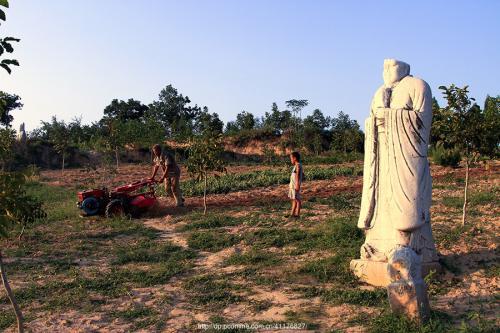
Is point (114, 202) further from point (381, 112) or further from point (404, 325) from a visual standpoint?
point (404, 325)

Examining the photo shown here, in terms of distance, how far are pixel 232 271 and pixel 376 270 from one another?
7.24ft

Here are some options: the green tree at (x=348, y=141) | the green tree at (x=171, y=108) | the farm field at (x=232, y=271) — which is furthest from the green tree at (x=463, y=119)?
the green tree at (x=171, y=108)

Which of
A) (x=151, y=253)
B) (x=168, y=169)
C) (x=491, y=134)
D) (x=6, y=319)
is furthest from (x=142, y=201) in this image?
(x=491, y=134)

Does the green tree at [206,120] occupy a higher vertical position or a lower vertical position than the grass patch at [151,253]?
higher

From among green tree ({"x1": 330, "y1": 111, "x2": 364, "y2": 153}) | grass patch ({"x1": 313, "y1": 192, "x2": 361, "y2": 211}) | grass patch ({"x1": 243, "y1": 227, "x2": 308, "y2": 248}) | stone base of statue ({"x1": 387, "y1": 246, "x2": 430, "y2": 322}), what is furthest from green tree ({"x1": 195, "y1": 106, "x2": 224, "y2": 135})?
stone base of statue ({"x1": 387, "y1": 246, "x2": 430, "y2": 322})

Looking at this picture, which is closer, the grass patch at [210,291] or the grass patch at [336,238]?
the grass patch at [210,291]

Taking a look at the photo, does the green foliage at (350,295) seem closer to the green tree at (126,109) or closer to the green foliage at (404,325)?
the green foliage at (404,325)

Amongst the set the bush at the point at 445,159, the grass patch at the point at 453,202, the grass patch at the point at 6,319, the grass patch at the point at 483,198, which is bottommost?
the grass patch at the point at 6,319

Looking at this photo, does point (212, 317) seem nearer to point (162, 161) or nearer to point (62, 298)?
point (62, 298)

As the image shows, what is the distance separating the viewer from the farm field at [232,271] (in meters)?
5.95

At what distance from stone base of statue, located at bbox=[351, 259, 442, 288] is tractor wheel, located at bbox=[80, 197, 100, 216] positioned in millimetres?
7171

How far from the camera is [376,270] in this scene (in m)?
6.74

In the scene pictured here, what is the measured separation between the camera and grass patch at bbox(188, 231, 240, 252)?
907 centimetres

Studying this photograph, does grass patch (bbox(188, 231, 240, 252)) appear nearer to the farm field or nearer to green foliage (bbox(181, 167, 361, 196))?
the farm field
